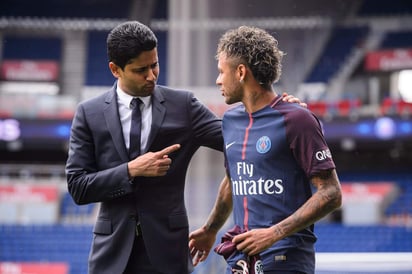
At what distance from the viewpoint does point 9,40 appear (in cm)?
1784

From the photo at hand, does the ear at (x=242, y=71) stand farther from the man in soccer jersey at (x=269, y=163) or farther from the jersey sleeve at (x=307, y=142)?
the jersey sleeve at (x=307, y=142)

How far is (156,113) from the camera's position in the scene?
219cm

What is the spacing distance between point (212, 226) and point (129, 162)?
423 millimetres

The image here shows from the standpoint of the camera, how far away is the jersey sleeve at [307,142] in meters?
1.90

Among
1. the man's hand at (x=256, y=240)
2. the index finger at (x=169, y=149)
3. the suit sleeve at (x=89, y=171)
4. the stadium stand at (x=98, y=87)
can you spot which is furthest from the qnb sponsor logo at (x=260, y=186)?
the stadium stand at (x=98, y=87)

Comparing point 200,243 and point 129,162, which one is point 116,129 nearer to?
point 129,162

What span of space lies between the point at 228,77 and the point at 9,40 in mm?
16714

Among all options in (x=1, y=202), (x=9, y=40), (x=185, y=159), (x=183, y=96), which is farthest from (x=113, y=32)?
(x=9, y=40)

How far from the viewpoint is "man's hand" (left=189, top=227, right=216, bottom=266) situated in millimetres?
2359

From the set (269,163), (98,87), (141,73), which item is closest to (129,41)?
(141,73)

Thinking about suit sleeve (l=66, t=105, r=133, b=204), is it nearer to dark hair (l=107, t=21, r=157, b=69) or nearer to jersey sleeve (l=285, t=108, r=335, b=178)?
dark hair (l=107, t=21, r=157, b=69)

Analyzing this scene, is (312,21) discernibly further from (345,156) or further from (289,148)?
(289,148)

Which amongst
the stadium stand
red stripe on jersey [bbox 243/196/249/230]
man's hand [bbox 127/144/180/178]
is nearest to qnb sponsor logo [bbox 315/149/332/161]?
red stripe on jersey [bbox 243/196/249/230]

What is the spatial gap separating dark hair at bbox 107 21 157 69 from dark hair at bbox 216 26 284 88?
0.80 ft
